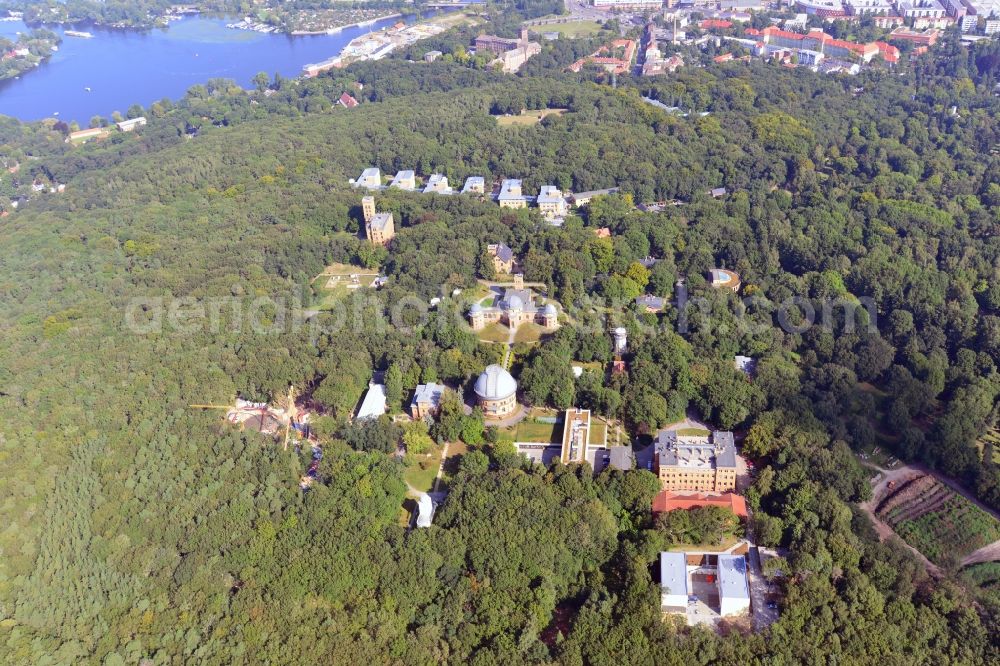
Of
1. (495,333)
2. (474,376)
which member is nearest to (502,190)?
(495,333)

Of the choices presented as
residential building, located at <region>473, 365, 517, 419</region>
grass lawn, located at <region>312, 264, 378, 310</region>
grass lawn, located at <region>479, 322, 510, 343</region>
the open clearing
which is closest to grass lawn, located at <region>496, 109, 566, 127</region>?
grass lawn, located at <region>312, 264, 378, 310</region>

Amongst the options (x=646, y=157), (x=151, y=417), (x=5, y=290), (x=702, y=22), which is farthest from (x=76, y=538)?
(x=702, y=22)

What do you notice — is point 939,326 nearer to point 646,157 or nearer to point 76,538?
point 646,157

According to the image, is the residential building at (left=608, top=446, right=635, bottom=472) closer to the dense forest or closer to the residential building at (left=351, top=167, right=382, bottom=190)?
the dense forest

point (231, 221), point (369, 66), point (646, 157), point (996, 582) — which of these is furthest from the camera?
point (369, 66)

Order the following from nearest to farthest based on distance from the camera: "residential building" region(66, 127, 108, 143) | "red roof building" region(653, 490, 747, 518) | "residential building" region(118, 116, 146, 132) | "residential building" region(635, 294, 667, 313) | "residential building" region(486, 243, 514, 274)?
"red roof building" region(653, 490, 747, 518)
"residential building" region(635, 294, 667, 313)
"residential building" region(486, 243, 514, 274)
"residential building" region(66, 127, 108, 143)
"residential building" region(118, 116, 146, 132)

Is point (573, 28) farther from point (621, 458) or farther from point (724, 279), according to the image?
point (621, 458)

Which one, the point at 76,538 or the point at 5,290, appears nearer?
the point at 76,538
